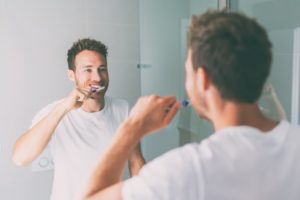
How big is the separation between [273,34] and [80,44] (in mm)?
703

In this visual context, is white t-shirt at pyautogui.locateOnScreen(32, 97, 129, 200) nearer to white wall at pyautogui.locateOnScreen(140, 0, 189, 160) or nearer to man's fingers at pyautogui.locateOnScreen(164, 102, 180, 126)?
white wall at pyautogui.locateOnScreen(140, 0, 189, 160)

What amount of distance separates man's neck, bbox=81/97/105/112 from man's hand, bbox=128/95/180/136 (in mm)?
360

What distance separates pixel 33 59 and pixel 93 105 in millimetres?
235

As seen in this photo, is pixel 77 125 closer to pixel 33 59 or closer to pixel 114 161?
pixel 33 59

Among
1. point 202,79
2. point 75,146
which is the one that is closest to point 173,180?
point 202,79

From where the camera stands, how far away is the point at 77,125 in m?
1.21

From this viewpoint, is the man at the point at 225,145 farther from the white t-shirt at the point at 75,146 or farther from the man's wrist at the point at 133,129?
the white t-shirt at the point at 75,146

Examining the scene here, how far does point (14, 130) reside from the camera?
1.16 m

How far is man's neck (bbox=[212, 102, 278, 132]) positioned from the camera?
76cm

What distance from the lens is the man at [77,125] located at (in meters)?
1.16

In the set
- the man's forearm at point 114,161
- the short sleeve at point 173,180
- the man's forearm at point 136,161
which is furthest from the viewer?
the man's forearm at point 136,161

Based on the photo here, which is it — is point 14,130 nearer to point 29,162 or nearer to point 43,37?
point 29,162

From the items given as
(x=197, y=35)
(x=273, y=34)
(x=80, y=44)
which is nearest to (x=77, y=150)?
(x=80, y=44)

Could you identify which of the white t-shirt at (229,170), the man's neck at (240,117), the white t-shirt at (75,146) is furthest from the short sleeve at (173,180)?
the white t-shirt at (75,146)
